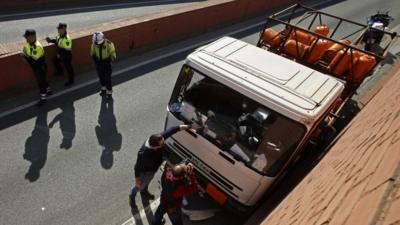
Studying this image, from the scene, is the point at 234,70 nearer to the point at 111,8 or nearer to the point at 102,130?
the point at 102,130

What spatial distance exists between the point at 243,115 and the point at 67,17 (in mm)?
13349

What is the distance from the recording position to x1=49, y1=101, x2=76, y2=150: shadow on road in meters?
7.41

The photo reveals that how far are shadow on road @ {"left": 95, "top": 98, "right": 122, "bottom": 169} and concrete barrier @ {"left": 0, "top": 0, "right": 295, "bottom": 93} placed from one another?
6.68 ft

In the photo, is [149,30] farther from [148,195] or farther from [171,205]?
[171,205]

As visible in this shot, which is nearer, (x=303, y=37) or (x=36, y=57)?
(x=36, y=57)

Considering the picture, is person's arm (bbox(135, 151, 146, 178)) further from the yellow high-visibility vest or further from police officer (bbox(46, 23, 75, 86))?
police officer (bbox(46, 23, 75, 86))

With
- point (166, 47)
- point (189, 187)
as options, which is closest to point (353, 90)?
point (189, 187)

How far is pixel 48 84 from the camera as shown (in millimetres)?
8703

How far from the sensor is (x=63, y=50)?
28.3 ft

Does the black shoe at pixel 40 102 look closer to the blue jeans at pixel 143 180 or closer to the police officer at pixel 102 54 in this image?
the police officer at pixel 102 54

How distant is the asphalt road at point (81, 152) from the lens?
6070 millimetres

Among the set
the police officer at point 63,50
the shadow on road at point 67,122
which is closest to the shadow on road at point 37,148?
the shadow on road at point 67,122

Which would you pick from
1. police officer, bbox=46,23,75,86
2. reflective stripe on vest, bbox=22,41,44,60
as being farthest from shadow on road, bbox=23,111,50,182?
police officer, bbox=46,23,75,86

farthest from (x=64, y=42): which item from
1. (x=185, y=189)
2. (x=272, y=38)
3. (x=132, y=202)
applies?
(x=185, y=189)
